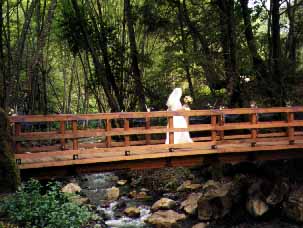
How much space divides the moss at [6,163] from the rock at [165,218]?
22.0 feet

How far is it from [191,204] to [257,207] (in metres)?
2.57

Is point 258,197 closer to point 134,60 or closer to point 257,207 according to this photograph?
point 257,207

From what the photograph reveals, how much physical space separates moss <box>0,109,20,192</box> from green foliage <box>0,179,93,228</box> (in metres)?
0.22

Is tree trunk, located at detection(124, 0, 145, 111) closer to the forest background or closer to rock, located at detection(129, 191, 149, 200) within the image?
the forest background

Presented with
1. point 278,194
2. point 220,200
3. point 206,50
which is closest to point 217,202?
point 220,200

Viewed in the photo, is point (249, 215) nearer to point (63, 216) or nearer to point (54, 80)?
point (63, 216)

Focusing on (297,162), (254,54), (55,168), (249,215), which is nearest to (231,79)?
(254,54)

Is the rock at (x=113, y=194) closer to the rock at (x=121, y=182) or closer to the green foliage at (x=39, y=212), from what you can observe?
the rock at (x=121, y=182)

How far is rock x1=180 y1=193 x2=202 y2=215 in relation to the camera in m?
14.2

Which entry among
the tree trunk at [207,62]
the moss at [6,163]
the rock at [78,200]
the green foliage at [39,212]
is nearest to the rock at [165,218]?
the rock at [78,200]

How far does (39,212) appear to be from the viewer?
7551mm

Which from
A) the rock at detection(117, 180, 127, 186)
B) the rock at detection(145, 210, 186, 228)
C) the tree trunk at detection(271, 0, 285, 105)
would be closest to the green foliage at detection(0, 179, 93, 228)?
the rock at detection(145, 210, 186, 228)

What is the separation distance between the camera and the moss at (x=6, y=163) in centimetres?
732

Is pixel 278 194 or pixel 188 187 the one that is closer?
pixel 278 194
